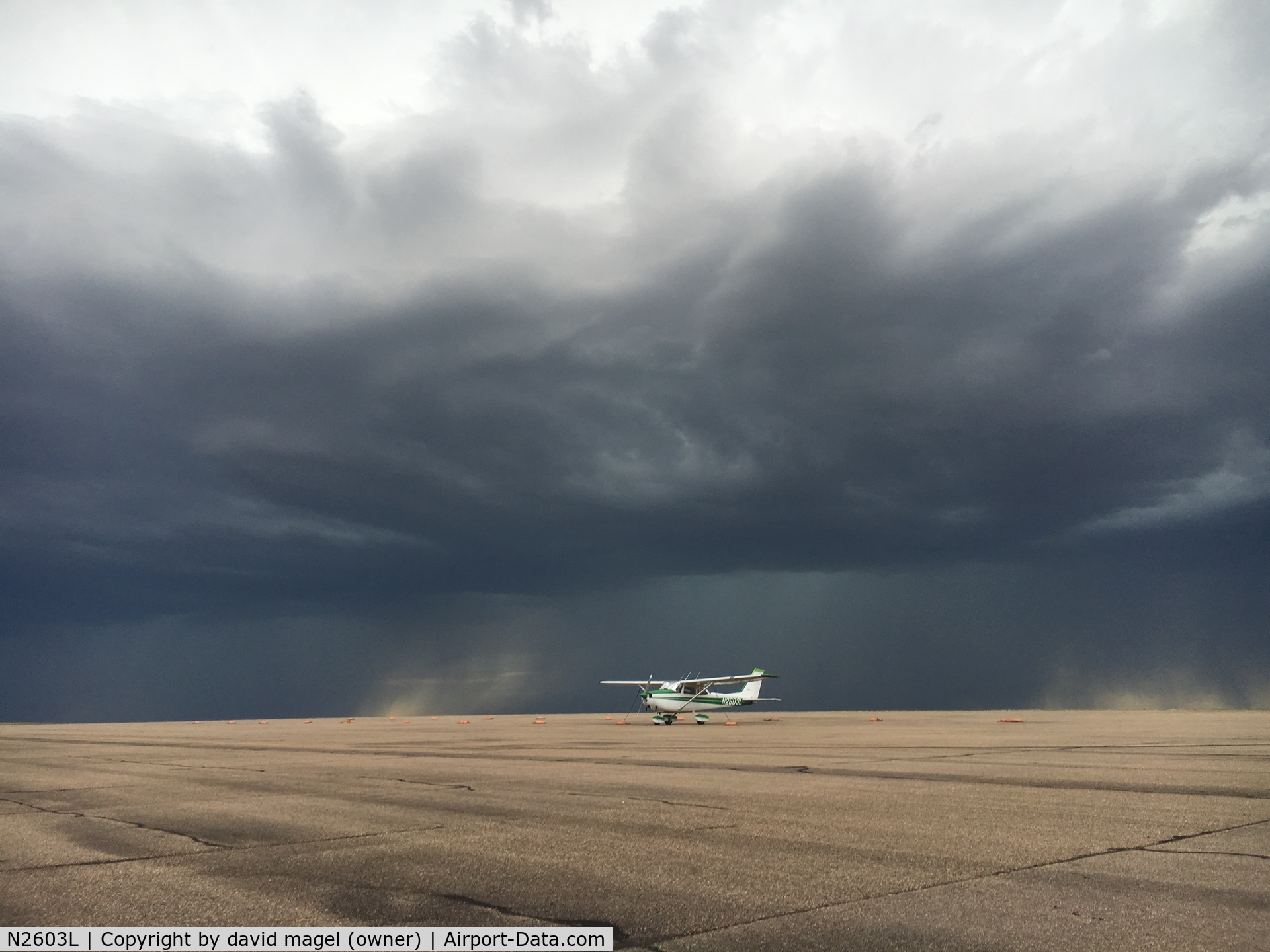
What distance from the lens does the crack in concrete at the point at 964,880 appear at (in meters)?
6.21

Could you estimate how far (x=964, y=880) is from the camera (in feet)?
25.7

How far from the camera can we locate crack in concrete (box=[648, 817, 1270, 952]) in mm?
6215

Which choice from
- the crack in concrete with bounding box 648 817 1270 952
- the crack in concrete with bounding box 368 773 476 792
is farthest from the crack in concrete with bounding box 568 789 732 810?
the crack in concrete with bounding box 648 817 1270 952

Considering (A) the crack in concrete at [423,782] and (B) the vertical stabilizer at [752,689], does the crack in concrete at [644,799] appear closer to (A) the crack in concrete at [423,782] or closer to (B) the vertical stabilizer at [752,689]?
(A) the crack in concrete at [423,782]

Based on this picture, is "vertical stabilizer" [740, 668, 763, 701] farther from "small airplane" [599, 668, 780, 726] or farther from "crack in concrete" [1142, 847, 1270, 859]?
"crack in concrete" [1142, 847, 1270, 859]

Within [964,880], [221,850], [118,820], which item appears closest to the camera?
[964,880]

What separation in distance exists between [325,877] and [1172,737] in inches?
1381

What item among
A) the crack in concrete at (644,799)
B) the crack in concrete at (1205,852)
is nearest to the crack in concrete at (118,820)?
the crack in concrete at (644,799)

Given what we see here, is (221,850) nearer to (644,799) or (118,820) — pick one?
(118,820)

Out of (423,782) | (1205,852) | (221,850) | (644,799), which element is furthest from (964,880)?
(423,782)

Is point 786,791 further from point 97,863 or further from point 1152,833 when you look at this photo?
point 97,863

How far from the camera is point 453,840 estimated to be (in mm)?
10062

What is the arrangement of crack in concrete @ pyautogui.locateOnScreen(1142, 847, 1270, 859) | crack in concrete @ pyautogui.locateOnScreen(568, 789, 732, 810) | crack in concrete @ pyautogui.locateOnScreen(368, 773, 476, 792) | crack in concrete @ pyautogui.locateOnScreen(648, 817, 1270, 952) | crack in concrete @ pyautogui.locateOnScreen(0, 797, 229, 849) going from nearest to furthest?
crack in concrete @ pyautogui.locateOnScreen(648, 817, 1270, 952)
crack in concrete @ pyautogui.locateOnScreen(1142, 847, 1270, 859)
crack in concrete @ pyautogui.locateOnScreen(0, 797, 229, 849)
crack in concrete @ pyautogui.locateOnScreen(568, 789, 732, 810)
crack in concrete @ pyautogui.locateOnScreen(368, 773, 476, 792)

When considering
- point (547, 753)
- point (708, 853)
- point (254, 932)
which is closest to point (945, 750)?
point (547, 753)
